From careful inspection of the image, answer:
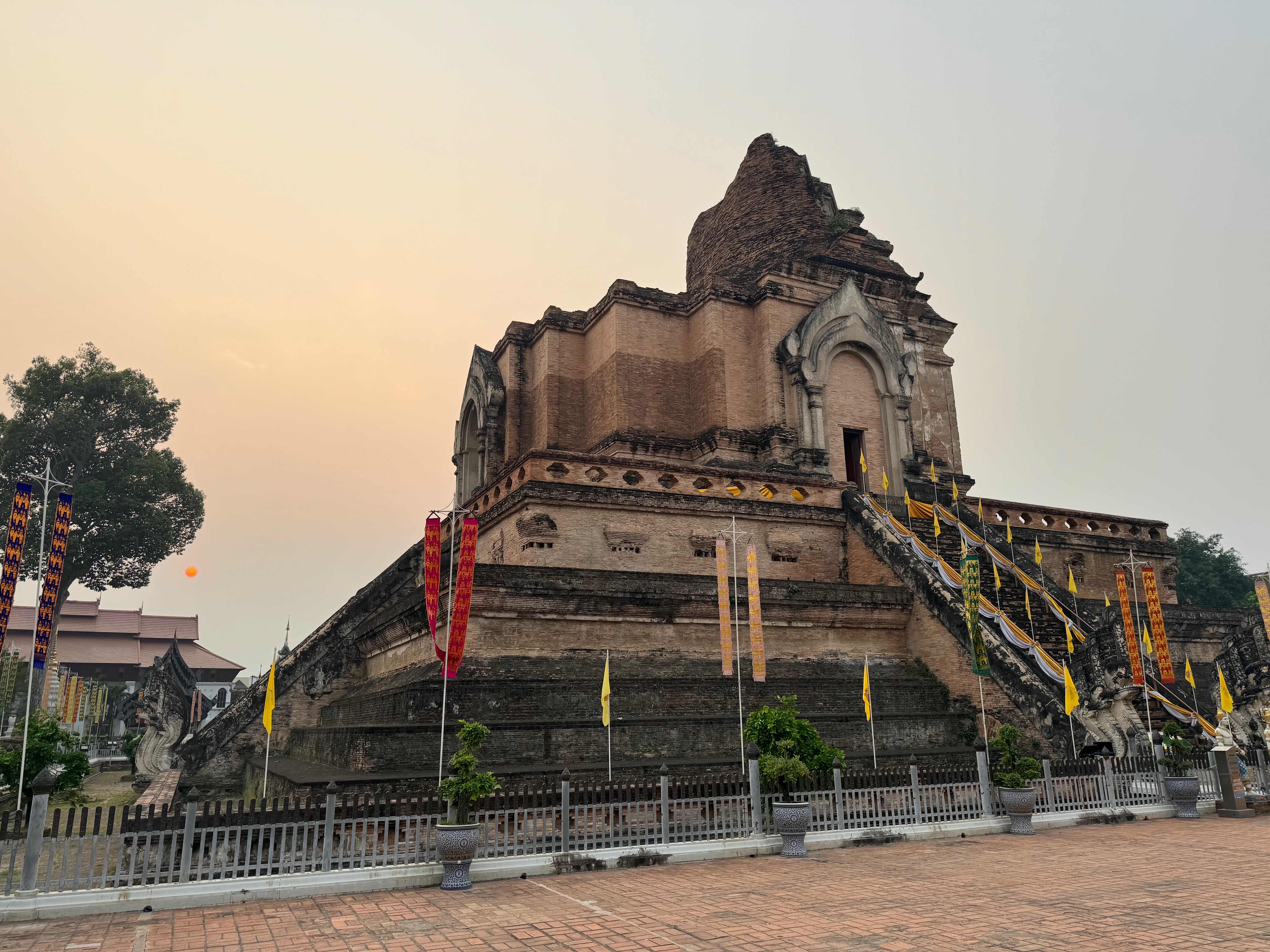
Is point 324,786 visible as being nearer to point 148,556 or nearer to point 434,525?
point 434,525

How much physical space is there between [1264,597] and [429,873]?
65.7 ft

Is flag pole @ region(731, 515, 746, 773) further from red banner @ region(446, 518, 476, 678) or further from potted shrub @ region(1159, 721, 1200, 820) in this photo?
potted shrub @ region(1159, 721, 1200, 820)

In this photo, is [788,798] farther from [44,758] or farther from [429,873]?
[44,758]

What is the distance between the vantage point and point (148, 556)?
37.4 m

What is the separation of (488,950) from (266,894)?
2.99 meters

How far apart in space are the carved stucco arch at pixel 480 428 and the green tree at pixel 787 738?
1682cm

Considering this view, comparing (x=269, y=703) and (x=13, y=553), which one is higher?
(x=13, y=553)

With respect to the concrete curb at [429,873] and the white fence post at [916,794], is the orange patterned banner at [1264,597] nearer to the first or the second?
the concrete curb at [429,873]

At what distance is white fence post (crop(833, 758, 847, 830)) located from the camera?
11094mm

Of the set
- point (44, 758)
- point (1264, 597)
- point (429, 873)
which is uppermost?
point (1264, 597)

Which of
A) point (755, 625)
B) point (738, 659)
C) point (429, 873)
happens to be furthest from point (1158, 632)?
point (429, 873)

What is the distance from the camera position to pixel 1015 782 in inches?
465

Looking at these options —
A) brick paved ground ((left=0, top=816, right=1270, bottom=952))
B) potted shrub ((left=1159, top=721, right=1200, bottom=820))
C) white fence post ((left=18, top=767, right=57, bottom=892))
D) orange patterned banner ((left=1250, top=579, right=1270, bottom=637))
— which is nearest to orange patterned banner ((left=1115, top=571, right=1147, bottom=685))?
potted shrub ((left=1159, top=721, right=1200, bottom=820))

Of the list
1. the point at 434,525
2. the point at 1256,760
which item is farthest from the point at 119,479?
the point at 1256,760
